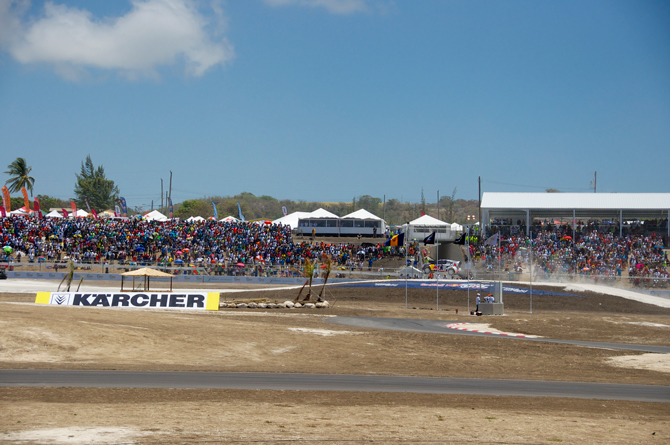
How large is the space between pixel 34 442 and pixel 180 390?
15.6 ft

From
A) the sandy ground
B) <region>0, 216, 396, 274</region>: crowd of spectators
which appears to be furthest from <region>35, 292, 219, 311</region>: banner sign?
<region>0, 216, 396, 274</region>: crowd of spectators

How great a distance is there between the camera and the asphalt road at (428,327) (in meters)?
23.7

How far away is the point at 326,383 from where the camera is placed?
50.0 ft

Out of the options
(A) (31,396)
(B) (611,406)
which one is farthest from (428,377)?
(A) (31,396)

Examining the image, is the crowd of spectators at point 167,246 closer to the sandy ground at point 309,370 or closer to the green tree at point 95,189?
the sandy ground at point 309,370

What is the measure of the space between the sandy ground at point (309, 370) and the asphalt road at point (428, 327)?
1.33 metres

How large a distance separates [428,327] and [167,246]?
1452 inches

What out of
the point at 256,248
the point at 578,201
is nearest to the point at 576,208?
the point at 578,201

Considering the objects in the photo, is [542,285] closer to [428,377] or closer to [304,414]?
[428,377]

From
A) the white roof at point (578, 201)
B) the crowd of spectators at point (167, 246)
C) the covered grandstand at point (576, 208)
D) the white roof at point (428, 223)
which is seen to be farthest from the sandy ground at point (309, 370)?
the white roof at point (428, 223)

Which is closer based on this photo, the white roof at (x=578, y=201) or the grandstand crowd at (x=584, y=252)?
the grandstand crowd at (x=584, y=252)

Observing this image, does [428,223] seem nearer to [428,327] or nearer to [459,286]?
[459,286]

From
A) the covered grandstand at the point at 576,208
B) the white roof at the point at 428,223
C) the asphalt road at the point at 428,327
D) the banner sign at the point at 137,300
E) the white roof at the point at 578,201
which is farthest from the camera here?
Answer: the white roof at the point at 428,223

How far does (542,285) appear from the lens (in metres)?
43.5
